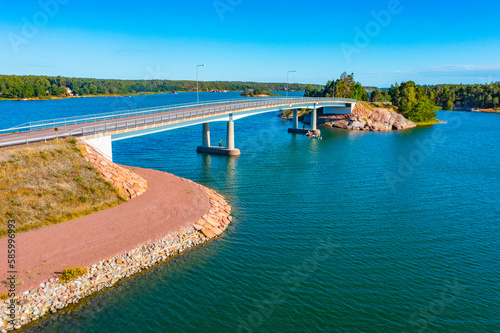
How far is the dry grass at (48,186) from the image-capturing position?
26.6 m

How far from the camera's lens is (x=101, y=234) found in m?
26.0

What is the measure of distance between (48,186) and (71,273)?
11010 millimetres

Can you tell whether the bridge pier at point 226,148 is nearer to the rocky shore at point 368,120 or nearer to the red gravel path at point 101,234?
the red gravel path at point 101,234

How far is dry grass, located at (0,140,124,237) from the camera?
26609mm

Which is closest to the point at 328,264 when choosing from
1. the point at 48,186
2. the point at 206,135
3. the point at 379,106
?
the point at 48,186

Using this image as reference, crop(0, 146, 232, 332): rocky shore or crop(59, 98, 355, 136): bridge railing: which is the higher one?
crop(59, 98, 355, 136): bridge railing

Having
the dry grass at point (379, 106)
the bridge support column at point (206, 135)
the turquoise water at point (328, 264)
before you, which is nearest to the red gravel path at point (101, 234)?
the turquoise water at point (328, 264)

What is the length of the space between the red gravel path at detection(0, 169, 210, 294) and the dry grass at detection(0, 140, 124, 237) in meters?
1.12

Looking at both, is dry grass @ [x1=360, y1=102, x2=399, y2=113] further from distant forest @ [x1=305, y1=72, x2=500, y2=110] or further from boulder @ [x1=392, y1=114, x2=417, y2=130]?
boulder @ [x1=392, y1=114, x2=417, y2=130]

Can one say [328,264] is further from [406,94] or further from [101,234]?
[406,94]

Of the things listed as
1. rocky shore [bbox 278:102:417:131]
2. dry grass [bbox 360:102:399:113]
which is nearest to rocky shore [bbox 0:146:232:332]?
rocky shore [bbox 278:102:417:131]

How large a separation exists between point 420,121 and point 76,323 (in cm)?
12833

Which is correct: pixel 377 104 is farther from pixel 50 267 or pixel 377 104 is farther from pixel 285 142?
pixel 50 267

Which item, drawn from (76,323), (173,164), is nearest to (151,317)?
(76,323)
